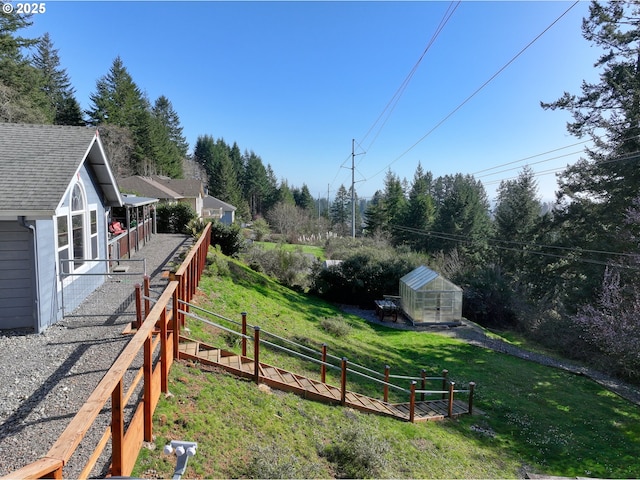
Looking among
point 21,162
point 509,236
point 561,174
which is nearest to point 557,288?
point 561,174

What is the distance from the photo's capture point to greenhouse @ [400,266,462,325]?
19641 mm

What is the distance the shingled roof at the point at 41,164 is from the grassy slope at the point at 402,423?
3885 mm

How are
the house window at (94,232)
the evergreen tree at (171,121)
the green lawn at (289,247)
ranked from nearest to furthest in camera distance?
the house window at (94,232) → the green lawn at (289,247) → the evergreen tree at (171,121)

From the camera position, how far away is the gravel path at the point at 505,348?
13285mm

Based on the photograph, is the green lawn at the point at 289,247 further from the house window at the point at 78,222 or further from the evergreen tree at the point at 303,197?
the evergreen tree at the point at 303,197

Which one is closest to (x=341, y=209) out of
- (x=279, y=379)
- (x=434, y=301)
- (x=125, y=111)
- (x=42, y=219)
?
(x=125, y=111)

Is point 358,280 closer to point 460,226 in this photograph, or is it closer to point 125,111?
point 460,226

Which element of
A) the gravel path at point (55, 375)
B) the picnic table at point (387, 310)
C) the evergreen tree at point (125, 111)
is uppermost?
the evergreen tree at point (125, 111)

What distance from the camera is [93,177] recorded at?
10406 millimetres

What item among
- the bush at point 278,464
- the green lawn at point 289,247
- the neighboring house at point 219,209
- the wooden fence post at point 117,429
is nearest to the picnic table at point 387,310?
→ the green lawn at point 289,247

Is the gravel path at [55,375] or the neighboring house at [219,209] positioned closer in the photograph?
the gravel path at [55,375]

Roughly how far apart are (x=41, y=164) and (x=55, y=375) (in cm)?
486

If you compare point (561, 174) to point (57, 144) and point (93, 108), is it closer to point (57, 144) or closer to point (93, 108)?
point (57, 144)

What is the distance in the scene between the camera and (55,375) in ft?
17.5
